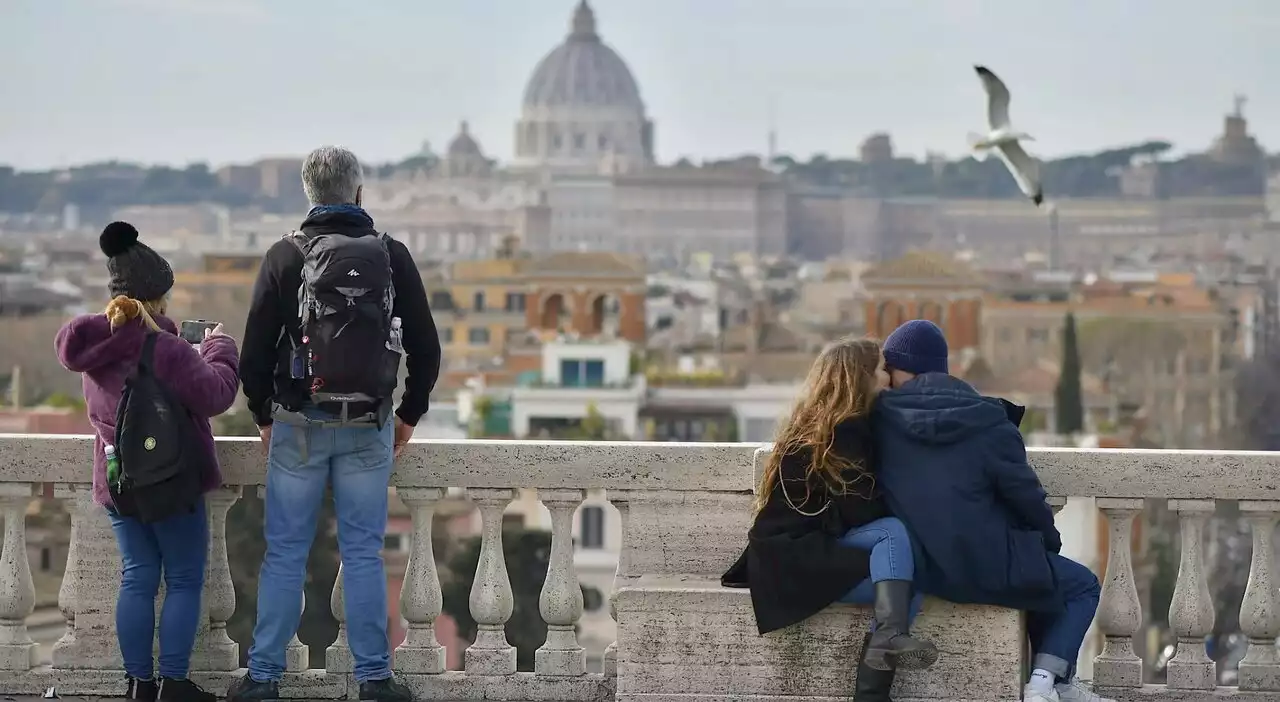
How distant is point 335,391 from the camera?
4328mm

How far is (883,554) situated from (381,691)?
935 millimetres

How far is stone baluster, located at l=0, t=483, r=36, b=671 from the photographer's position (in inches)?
184

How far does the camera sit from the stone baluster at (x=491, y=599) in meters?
4.61

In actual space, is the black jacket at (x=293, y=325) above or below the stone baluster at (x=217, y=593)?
above

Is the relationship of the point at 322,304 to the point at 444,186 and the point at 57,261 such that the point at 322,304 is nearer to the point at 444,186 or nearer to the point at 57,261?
the point at 57,261

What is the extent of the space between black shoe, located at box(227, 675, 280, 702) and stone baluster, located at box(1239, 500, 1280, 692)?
1.73 meters

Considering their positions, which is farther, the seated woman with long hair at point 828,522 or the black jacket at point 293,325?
the black jacket at point 293,325

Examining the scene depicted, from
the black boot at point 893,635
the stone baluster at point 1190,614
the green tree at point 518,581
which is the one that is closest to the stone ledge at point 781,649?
the black boot at point 893,635

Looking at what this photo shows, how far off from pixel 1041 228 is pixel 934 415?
112582mm

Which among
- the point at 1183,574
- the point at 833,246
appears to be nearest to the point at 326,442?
the point at 1183,574

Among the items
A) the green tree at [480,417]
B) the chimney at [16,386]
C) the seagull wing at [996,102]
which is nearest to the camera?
the seagull wing at [996,102]

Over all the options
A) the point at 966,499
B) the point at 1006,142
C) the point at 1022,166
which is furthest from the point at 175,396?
the point at 1022,166

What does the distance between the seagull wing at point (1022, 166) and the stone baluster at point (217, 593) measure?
13.7 metres

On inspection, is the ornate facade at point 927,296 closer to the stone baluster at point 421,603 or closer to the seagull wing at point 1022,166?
the seagull wing at point 1022,166
